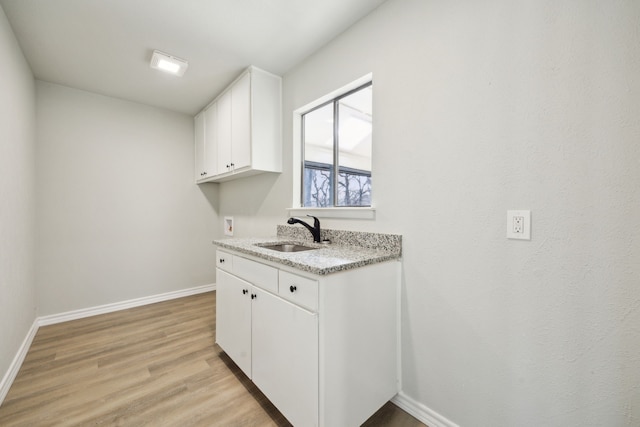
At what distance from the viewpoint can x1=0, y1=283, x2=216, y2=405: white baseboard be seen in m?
1.67

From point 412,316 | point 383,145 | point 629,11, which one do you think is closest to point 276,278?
point 412,316

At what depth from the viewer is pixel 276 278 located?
4.52 ft

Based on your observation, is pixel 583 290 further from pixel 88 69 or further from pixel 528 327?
pixel 88 69

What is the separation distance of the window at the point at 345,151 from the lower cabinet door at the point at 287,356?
3.13 feet

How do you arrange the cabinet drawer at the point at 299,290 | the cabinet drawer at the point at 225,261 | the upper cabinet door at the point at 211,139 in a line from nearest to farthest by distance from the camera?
the cabinet drawer at the point at 299,290 < the cabinet drawer at the point at 225,261 < the upper cabinet door at the point at 211,139

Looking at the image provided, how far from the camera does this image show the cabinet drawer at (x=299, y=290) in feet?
3.79

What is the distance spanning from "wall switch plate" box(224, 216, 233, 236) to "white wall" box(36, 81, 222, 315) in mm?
321

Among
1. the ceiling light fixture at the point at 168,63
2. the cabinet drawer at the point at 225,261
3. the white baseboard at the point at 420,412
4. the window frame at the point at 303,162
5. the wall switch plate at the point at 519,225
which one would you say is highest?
the ceiling light fixture at the point at 168,63

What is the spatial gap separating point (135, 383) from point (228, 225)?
77.4 inches

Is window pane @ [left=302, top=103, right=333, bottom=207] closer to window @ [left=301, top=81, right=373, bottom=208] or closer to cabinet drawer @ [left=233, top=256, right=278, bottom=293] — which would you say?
window @ [left=301, top=81, right=373, bottom=208]

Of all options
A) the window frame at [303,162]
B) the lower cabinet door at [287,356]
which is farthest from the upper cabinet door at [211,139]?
the lower cabinet door at [287,356]

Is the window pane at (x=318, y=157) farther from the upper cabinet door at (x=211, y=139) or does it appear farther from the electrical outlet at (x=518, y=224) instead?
the electrical outlet at (x=518, y=224)

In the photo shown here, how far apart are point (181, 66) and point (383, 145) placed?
188 centimetres

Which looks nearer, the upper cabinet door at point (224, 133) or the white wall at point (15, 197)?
the white wall at point (15, 197)
